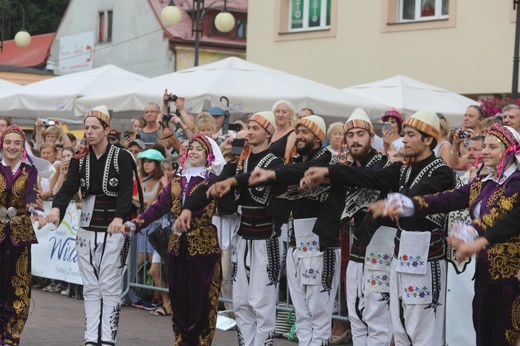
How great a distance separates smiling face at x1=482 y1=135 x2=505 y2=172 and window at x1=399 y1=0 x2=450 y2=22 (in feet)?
54.5

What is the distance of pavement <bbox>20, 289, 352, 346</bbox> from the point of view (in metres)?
10.5

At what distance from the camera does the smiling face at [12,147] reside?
977cm

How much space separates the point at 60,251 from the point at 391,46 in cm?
1232

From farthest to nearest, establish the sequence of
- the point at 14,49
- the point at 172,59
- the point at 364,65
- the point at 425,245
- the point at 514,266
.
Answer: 1. the point at 14,49
2. the point at 172,59
3. the point at 364,65
4. the point at 425,245
5. the point at 514,266

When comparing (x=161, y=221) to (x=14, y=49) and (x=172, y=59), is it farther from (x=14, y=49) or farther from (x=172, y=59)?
(x=14, y=49)

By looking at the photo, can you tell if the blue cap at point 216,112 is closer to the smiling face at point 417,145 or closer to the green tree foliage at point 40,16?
the smiling face at point 417,145

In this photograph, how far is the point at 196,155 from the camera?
9.26 metres

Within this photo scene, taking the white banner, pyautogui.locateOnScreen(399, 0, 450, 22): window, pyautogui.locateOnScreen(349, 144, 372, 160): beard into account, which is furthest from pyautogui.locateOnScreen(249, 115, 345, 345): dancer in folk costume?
pyautogui.locateOnScreen(399, 0, 450, 22): window

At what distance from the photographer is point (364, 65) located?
2486cm

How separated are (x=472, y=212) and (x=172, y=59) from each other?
107 ft

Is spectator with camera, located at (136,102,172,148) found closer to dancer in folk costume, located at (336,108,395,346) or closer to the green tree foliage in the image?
dancer in folk costume, located at (336,108,395,346)

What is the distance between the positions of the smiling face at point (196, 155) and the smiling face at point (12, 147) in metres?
1.71

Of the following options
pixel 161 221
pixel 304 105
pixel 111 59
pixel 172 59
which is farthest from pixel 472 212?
pixel 111 59

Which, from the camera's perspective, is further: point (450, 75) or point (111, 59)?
point (111, 59)
